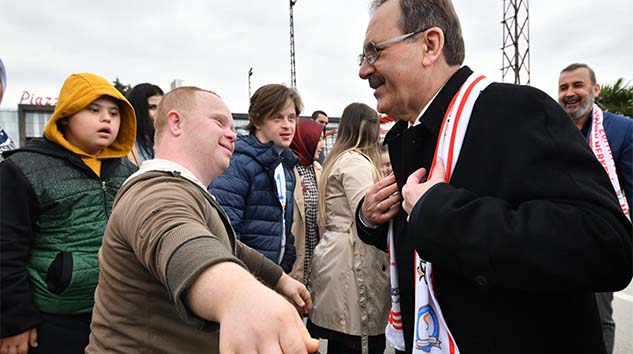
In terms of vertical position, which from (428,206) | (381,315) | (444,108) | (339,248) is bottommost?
(381,315)

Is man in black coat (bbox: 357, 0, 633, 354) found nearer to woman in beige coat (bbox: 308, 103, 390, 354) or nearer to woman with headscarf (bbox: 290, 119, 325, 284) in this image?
woman in beige coat (bbox: 308, 103, 390, 354)

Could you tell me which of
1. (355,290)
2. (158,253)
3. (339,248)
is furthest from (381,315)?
(158,253)

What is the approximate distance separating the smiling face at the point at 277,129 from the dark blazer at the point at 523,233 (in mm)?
1931

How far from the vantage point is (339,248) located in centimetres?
295

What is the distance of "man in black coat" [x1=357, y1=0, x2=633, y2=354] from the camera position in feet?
3.59

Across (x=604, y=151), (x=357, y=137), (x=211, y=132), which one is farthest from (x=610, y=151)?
(x=211, y=132)

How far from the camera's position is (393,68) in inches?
62.6

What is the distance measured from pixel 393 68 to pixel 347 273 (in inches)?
67.7

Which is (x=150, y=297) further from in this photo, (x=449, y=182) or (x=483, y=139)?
(x=483, y=139)

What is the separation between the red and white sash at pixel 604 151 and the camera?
3.18 meters

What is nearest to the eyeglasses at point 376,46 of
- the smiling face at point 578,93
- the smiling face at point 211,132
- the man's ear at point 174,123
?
the smiling face at point 211,132

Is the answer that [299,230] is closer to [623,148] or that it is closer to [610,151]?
[610,151]

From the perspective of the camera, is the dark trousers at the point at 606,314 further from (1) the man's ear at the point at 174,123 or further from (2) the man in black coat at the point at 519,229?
(1) the man's ear at the point at 174,123

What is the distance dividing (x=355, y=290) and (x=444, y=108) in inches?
68.6
